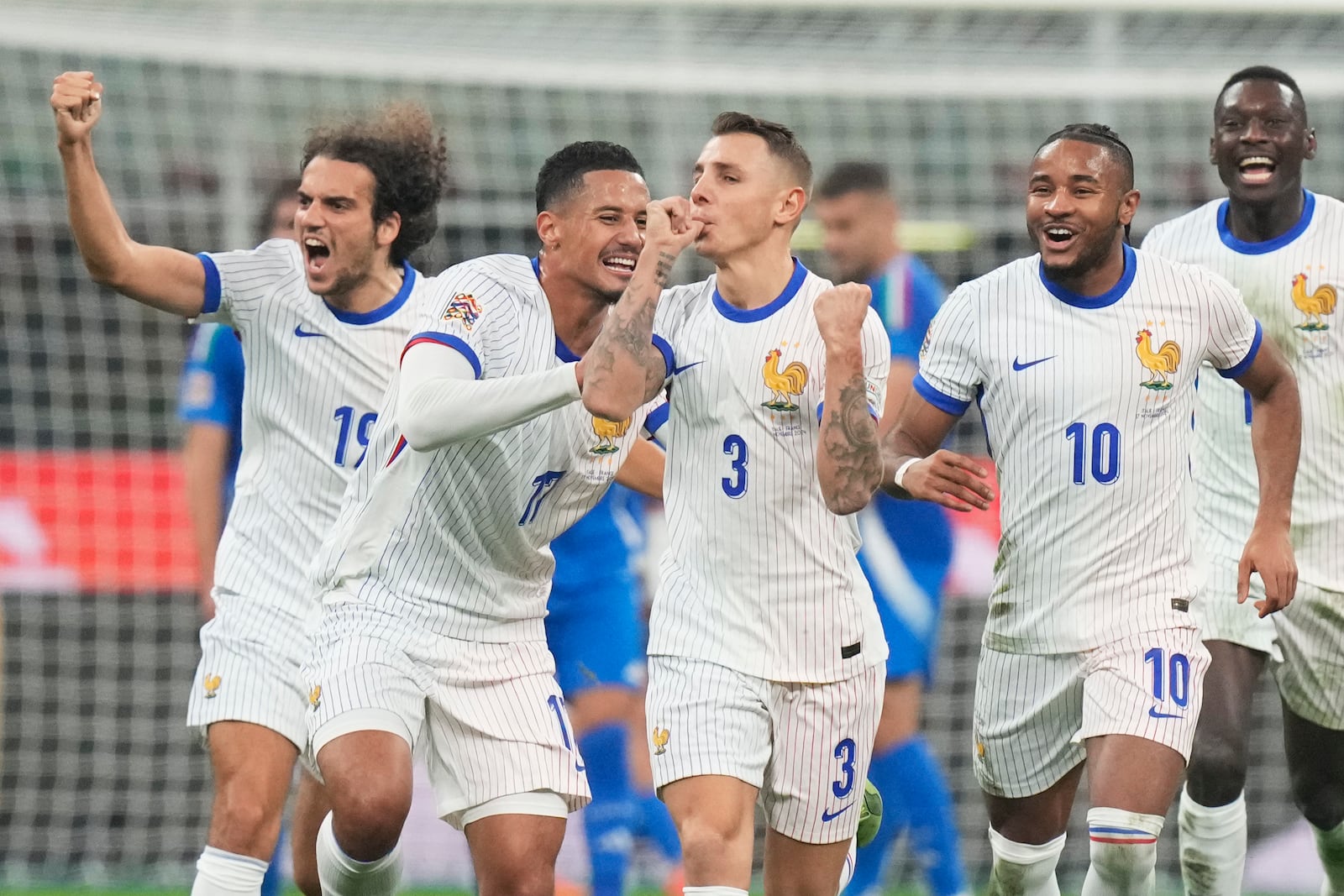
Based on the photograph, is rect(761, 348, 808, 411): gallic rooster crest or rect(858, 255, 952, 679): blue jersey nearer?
rect(761, 348, 808, 411): gallic rooster crest

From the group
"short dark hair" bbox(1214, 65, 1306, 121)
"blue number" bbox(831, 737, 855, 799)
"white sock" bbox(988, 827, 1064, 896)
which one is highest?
"short dark hair" bbox(1214, 65, 1306, 121)

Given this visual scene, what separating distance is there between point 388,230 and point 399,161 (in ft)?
0.76

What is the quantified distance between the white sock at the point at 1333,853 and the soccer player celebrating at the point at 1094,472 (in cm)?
131

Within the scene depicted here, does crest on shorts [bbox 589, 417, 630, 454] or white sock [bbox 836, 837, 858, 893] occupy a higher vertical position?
crest on shorts [bbox 589, 417, 630, 454]

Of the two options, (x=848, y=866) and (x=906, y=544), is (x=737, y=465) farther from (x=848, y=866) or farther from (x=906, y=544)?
(x=906, y=544)

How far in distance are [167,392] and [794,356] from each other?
6207 mm

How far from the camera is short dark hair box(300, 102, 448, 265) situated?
6.09 metres

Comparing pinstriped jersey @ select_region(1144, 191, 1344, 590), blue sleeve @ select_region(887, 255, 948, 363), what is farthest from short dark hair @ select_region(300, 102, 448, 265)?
pinstriped jersey @ select_region(1144, 191, 1344, 590)

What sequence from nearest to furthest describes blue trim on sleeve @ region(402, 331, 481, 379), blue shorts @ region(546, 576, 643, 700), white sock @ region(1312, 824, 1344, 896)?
blue trim on sleeve @ region(402, 331, 481, 379), white sock @ region(1312, 824, 1344, 896), blue shorts @ region(546, 576, 643, 700)

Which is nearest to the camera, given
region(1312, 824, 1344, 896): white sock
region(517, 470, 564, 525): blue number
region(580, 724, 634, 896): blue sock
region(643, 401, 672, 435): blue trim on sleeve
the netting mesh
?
region(517, 470, 564, 525): blue number

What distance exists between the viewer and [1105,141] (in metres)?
5.61

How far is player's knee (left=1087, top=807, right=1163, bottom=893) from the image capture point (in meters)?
5.19

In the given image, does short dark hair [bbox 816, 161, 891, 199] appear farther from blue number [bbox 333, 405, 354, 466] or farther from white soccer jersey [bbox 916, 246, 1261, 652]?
blue number [bbox 333, 405, 354, 466]

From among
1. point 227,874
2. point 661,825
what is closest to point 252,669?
point 227,874
